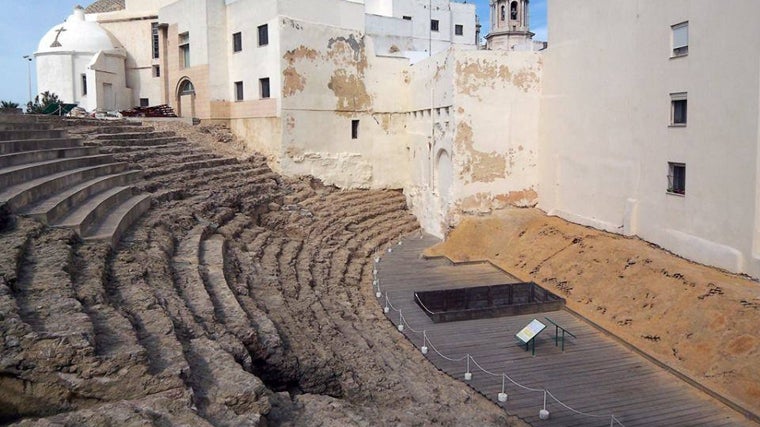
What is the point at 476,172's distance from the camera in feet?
62.0

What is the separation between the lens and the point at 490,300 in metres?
14.7

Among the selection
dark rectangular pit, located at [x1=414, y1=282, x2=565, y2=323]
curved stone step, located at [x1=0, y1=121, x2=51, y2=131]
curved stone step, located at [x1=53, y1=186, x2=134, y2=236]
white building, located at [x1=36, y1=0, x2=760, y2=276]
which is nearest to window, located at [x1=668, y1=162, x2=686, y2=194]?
white building, located at [x1=36, y1=0, x2=760, y2=276]

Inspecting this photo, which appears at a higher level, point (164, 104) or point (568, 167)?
point (164, 104)

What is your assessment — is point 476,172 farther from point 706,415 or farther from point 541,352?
point 706,415

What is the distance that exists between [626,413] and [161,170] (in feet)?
41.8

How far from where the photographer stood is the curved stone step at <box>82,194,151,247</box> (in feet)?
32.3

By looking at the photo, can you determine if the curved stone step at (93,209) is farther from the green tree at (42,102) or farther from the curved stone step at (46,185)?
the green tree at (42,102)

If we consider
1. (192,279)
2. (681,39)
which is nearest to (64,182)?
(192,279)

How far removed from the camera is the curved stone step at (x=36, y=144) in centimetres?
1225

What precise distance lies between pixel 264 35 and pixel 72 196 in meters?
11.5

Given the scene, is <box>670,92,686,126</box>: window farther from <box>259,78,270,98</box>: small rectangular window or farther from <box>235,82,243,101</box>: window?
<box>235,82,243,101</box>: window

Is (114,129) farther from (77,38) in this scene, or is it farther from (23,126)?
(77,38)

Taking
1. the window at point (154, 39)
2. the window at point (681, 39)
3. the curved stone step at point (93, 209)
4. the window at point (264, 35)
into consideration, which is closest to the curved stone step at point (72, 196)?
the curved stone step at point (93, 209)

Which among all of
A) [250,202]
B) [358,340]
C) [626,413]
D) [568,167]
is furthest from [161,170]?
[626,413]
